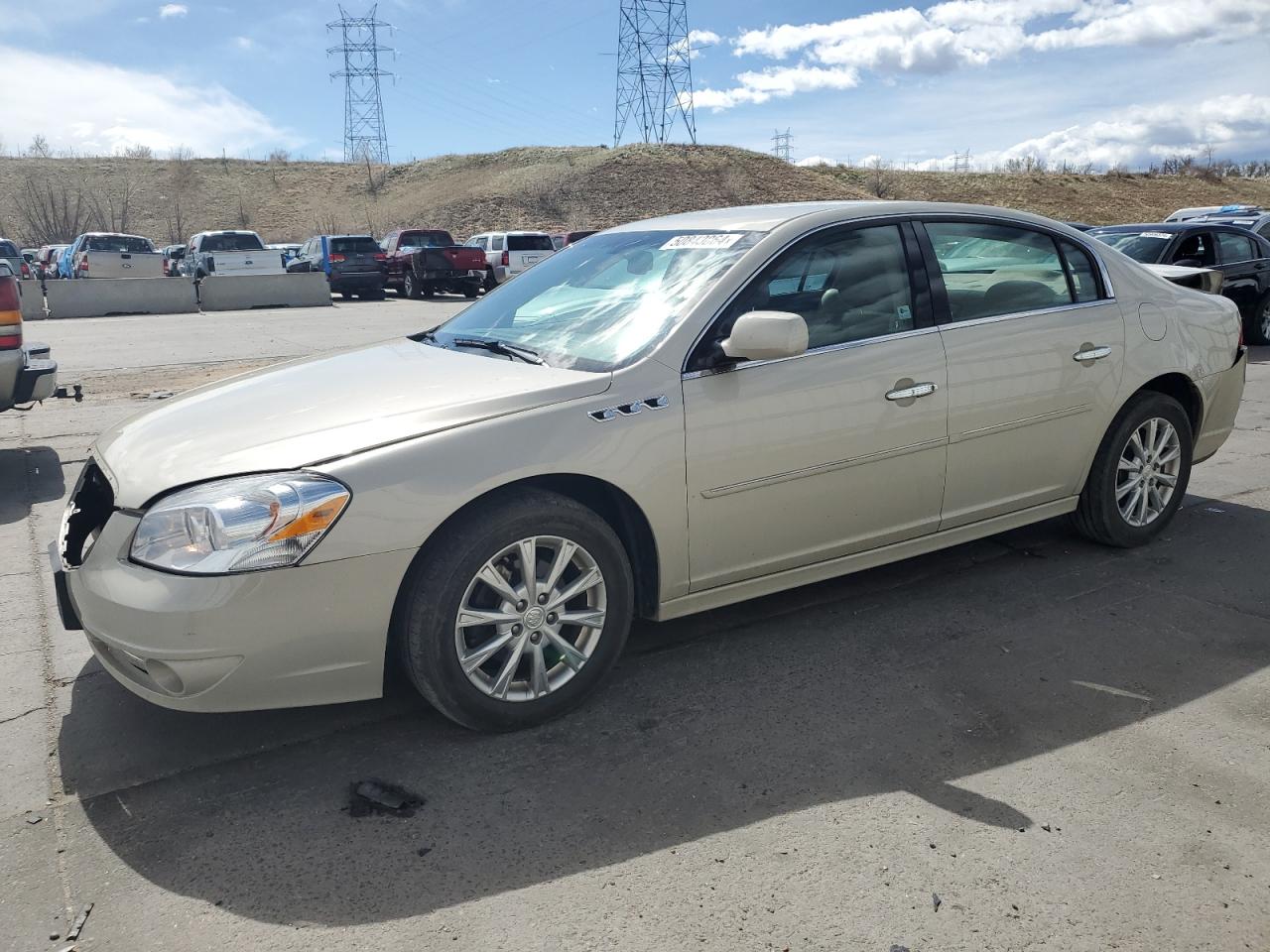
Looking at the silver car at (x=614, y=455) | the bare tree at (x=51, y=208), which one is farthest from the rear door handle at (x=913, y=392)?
the bare tree at (x=51, y=208)

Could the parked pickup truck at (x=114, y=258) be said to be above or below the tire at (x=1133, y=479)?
above

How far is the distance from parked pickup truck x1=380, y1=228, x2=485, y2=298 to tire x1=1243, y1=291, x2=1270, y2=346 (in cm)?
1788

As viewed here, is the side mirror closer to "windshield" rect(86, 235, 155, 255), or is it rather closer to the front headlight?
the front headlight

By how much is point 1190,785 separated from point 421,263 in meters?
24.6

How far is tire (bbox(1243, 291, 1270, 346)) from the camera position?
43.4 ft

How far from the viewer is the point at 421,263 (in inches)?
1013

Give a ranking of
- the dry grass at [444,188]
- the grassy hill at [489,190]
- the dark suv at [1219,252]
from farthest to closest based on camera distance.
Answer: the grassy hill at [489,190], the dry grass at [444,188], the dark suv at [1219,252]

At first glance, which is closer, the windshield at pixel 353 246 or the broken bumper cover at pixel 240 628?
the broken bumper cover at pixel 240 628

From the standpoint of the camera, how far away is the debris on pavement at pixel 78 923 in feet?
7.81

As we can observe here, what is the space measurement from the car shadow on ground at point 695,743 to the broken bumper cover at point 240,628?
0.31m

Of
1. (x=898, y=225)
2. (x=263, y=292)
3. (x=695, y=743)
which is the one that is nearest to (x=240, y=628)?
(x=695, y=743)

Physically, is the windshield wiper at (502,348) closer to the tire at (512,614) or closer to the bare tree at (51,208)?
the tire at (512,614)

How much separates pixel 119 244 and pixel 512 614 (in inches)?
1039

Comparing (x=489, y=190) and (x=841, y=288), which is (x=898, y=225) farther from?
(x=489, y=190)
